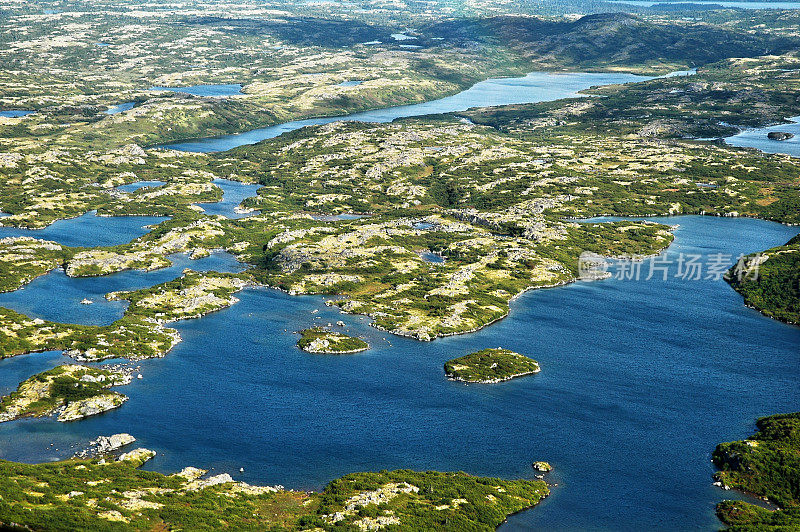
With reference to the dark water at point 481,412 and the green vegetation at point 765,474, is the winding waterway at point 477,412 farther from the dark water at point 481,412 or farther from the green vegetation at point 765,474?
the green vegetation at point 765,474

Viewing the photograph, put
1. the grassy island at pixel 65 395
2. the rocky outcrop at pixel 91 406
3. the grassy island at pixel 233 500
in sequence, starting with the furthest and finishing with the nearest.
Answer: the grassy island at pixel 65 395 < the rocky outcrop at pixel 91 406 < the grassy island at pixel 233 500

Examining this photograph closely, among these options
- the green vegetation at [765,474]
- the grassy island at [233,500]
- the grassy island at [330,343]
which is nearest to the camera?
the grassy island at [233,500]

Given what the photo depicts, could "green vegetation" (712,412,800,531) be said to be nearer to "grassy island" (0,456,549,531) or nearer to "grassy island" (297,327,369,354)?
"grassy island" (0,456,549,531)

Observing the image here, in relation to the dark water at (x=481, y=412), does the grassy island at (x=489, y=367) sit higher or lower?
higher

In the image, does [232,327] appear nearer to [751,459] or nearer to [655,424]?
[655,424]

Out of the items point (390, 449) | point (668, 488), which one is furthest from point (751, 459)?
point (390, 449)

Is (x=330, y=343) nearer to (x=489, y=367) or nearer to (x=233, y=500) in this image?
(x=489, y=367)

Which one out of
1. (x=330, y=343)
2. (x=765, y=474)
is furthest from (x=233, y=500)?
(x=765, y=474)

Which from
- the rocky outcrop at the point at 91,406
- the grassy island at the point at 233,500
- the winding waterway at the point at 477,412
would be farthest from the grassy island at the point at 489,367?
the rocky outcrop at the point at 91,406
